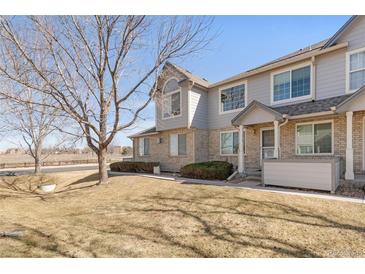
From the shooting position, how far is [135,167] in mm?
16484

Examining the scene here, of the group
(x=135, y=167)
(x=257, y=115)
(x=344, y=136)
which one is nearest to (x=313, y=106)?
(x=344, y=136)

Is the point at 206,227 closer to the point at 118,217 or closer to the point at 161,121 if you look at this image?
the point at 118,217

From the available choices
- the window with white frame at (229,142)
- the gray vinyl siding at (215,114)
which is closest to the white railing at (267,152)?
the window with white frame at (229,142)

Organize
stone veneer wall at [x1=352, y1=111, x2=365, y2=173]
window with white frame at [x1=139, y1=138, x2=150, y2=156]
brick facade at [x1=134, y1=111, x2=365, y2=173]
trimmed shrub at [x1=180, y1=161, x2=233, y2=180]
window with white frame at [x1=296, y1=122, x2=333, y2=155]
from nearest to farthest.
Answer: stone veneer wall at [x1=352, y1=111, x2=365, y2=173] → brick facade at [x1=134, y1=111, x2=365, y2=173] → window with white frame at [x1=296, y1=122, x2=333, y2=155] → trimmed shrub at [x1=180, y1=161, x2=233, y2=180] → window with white frame at [x1=139, y1=138, x2=150, y2=156]

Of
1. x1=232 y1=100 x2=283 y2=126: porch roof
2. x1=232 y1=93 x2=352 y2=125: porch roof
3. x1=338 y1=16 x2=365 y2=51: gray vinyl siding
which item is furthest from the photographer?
x1=232 y1=100 x2=283 y2=126: porch roof

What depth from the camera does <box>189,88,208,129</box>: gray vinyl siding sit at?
14.2 meters

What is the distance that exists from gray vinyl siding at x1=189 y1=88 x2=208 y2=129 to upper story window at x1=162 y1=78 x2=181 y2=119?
117 centimetres

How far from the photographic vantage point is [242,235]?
4.50 meters

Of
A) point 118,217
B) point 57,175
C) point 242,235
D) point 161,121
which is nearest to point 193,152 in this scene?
point 161,121

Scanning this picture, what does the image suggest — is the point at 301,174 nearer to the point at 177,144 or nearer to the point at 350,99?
the point at 350,99

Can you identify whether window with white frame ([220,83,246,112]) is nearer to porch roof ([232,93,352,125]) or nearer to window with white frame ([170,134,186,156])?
porch roof ([232,93,352,125])

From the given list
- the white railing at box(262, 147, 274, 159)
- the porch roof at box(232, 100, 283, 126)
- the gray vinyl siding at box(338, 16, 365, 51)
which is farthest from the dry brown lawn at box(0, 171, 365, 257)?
the gray vinyl siding at box(338, 16, 365, 51)

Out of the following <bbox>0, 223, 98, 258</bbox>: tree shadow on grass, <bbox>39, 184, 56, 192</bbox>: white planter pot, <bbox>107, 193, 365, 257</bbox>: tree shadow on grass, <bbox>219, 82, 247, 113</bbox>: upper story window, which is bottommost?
<bbox>39, 184, 56, 192</bbox>: white planter pot
